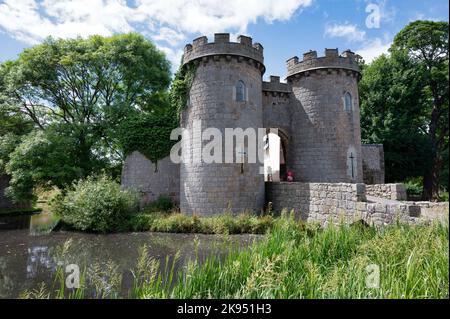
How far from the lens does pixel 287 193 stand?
35.2ft

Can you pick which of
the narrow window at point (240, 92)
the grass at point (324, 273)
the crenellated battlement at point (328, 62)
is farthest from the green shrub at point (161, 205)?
the crenellated battlement at point (328, 62)

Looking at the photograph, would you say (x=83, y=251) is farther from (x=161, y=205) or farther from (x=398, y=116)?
(x=398, y=116)

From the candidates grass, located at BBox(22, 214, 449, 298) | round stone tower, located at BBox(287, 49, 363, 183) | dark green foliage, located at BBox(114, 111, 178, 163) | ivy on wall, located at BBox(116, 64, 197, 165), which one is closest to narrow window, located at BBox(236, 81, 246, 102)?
ivy on wall, located at BBox(116, 64, 197, 165)

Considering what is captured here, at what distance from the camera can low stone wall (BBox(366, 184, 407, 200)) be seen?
821 centimetres

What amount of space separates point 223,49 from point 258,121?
11.8 ft

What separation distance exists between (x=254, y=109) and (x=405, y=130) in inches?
505

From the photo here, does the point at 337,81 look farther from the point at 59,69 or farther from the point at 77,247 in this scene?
the point at 59,69

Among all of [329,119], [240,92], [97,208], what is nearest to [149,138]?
[97,208]

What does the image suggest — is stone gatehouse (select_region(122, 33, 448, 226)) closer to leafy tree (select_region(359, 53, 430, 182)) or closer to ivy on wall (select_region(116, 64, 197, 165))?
ivy on wall (select_region(116, 64, 197, 165))

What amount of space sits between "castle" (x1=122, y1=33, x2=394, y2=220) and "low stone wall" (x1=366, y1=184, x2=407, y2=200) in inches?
126

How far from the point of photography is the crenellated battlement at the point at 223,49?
422 inches

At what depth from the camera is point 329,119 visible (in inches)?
505

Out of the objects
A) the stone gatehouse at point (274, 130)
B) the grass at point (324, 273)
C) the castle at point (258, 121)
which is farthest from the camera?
the castle at point (258, 121)

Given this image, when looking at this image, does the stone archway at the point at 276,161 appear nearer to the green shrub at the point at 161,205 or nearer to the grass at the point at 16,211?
the green shrub at the point at 161,205
